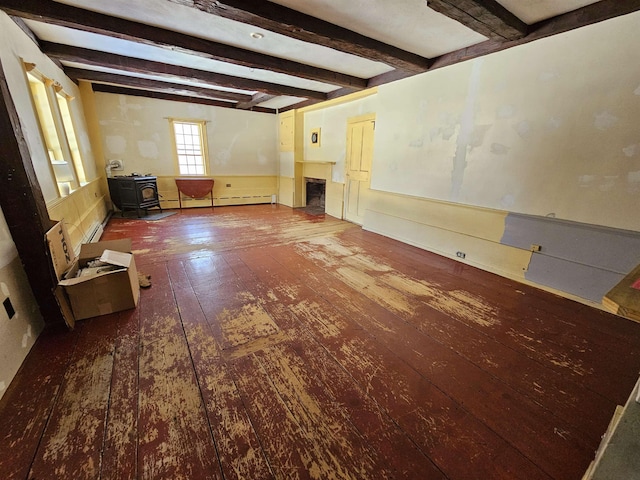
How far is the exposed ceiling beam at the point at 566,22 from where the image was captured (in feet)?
6.81

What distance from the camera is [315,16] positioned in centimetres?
252

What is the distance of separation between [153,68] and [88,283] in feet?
12.0

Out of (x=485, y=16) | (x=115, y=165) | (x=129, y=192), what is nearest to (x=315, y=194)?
(x=129, y=192)

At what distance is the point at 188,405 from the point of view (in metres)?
1.39

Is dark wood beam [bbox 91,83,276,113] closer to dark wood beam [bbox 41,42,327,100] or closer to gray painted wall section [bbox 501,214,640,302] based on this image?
dark wood beam [bbox 41,42,327,100]

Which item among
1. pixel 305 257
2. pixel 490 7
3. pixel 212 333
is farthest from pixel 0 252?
pixel 490 7

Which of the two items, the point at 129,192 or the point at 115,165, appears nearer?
the point at 129,192

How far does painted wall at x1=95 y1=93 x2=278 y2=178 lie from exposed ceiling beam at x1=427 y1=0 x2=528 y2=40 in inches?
232

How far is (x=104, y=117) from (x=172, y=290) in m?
5.20

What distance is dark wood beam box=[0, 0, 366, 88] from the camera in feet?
7.70

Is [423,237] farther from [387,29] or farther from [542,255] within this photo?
[387,29]

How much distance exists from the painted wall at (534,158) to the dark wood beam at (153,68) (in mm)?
2142

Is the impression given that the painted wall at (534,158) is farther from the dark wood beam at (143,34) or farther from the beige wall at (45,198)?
the beige wall at (45,198)

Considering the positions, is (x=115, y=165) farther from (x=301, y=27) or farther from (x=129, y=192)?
(x=301, y=27)
